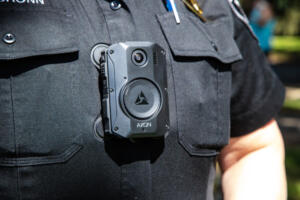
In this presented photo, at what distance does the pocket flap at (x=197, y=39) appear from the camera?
125 cm

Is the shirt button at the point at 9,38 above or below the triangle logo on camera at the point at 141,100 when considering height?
above

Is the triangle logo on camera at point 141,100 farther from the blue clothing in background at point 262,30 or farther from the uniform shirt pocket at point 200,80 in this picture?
the blue clothing in background at point 262,30

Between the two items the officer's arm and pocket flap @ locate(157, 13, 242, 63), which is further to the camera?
the officer's arm

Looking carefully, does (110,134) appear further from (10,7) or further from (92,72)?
(10,7)

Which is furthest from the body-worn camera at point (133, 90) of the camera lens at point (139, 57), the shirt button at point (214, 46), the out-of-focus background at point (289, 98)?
the out-of-focus background at point (289, 98)

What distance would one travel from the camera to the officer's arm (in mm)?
1449

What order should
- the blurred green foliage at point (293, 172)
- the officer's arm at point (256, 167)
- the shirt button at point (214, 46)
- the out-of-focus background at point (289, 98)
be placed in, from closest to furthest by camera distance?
the shirt button at point (214, 46) → the officer's arm at point (256, 167) → the blurred green foliage at point (293, 172) → the out-of-focus background at point (289, 98)

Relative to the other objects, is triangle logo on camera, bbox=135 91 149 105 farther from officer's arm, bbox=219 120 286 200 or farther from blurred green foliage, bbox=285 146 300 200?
blurred green foliage, bbox=285 146 300 200

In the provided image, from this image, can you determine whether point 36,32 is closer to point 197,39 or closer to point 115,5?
point 115,5

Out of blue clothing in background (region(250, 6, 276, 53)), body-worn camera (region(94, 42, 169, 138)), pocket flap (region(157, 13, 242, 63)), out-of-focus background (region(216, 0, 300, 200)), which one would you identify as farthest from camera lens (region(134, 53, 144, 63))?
blue clothing in background (region(250, 6, 276, 53))

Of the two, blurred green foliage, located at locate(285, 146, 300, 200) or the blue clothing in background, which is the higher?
the blue clothing in background

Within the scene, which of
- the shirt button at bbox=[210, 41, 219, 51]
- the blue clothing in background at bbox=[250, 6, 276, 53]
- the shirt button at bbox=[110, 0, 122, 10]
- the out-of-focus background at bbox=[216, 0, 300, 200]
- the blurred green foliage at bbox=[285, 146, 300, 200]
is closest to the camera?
the shirt button at bbox=[110, 0, 122, 10]

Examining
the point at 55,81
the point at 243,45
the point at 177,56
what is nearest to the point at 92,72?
the point at 55,81

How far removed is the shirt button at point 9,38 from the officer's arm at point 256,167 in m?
0.76
